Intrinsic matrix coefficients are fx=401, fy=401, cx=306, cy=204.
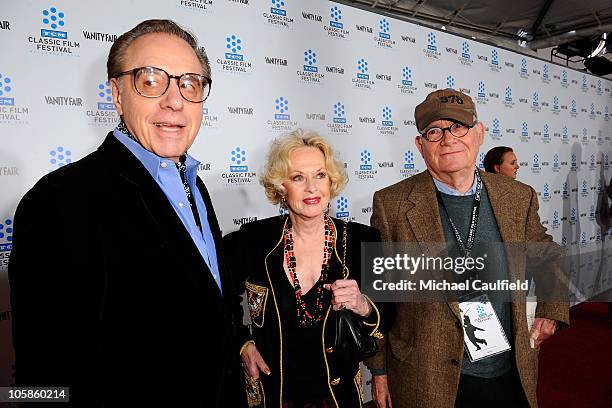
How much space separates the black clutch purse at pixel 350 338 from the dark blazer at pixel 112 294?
457 millimetres

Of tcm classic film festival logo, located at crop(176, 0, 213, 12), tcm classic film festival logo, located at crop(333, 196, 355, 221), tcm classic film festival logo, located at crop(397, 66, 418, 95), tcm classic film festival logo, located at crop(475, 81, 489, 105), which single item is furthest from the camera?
tcm classic film festival logo, located at crop(475, 81, 489, 105)

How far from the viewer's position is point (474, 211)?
1687mm

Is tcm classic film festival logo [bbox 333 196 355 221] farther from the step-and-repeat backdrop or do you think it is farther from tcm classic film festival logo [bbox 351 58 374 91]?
tcm classic film festival logo [bbox 351 58 374 91]

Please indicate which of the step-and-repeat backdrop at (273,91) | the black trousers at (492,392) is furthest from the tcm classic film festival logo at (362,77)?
the black trousers at (492,392)

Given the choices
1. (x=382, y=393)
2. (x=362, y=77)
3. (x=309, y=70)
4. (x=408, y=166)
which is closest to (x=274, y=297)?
(x=382, y=393)

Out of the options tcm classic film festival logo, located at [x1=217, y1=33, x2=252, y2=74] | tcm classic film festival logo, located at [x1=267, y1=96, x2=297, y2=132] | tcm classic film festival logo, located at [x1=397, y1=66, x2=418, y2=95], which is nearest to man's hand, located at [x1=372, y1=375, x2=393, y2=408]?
tcm classic film festival logo, located at [x1=267, y1=96, x2=297, y2=132]

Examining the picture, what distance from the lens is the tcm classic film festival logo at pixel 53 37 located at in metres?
2.13

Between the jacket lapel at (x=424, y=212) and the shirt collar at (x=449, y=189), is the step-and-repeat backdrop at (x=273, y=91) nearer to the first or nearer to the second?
the jacket lapel at (x=424, y=212)

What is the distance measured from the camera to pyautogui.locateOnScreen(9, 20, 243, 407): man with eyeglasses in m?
0.89

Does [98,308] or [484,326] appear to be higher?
[98,308]

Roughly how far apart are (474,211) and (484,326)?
46 centimetres

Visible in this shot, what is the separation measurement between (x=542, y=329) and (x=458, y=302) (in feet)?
1.36

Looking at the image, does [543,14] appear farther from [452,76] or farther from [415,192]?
[415,192]

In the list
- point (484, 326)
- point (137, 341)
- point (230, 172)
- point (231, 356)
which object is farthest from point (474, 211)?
point (230, 172)
